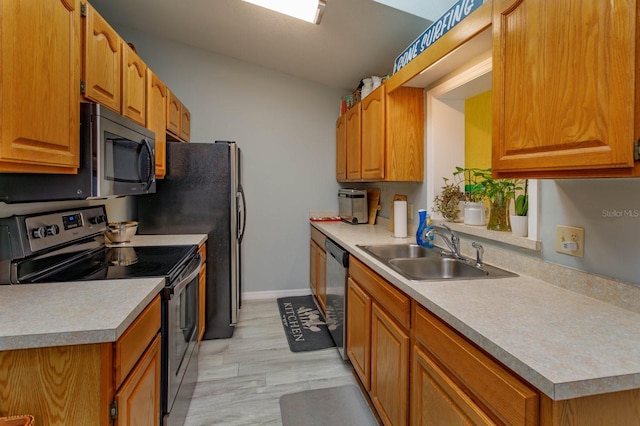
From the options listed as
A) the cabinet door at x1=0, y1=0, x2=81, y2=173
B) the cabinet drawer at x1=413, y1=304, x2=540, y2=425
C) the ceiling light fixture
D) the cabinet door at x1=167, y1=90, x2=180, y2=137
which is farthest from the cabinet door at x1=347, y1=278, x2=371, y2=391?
the cabinet door at x1=167, y1=90, x2=180, y2=137

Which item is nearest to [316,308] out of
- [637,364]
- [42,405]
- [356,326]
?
[356,326]

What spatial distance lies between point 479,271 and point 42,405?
169 cm

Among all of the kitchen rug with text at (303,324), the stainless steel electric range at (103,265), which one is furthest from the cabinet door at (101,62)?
the kitchen rug with text at (303,324)

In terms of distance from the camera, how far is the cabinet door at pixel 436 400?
3.16 feet

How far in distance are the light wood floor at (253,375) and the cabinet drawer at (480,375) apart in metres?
1.11

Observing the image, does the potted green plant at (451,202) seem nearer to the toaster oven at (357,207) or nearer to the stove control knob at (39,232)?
the toaster oven at (357,207)

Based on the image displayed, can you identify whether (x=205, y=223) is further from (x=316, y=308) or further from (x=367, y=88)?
(x=367, y=88)

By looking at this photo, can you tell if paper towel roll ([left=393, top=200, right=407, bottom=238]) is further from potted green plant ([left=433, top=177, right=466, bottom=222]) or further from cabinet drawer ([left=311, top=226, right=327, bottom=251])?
cabinet drawer ([left=311, top=226, right=327, bottom=251])

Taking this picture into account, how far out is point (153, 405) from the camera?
135cm

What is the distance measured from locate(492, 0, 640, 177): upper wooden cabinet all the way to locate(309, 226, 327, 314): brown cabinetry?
78.0 inches

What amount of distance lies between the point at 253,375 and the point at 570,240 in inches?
76.5

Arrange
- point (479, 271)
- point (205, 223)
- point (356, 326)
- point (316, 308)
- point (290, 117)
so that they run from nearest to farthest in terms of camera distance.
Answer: point (479, 271) → point (356, 326) → point (205, 223) → point (316, 308) → point (290, 117)

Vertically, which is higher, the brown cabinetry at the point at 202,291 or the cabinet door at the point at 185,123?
the cabinet door at the point at 185,123

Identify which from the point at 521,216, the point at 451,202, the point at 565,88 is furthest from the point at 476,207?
the point at 565,88
